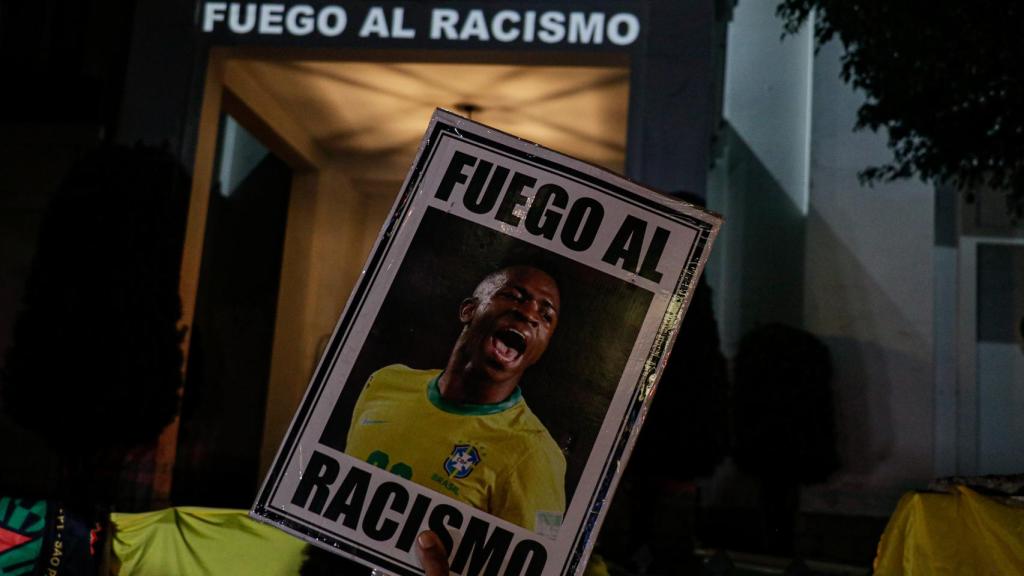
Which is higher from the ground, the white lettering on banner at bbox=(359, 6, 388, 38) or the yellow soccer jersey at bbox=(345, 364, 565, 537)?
the white lettering on banner at bbox=(359, 6, 388, 38)

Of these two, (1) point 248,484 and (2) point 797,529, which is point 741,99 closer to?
(2) point 797,529

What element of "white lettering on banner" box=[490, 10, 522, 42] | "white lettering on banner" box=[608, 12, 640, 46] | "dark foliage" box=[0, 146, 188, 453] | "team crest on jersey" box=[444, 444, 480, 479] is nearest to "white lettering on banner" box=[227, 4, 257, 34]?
"dark foliage" box=[0, 146, 188, 453]

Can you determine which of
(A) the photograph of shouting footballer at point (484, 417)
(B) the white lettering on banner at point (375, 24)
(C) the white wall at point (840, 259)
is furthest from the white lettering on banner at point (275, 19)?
(A) the photograph of shouting footballer at point (484, 417)

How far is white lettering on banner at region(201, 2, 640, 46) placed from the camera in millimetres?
7902

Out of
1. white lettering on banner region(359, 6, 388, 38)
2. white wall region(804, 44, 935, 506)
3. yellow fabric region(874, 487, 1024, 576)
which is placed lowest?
yellow fabric region(874, 487, 1024, 576)

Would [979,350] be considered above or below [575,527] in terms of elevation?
above

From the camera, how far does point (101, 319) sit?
24.2ft

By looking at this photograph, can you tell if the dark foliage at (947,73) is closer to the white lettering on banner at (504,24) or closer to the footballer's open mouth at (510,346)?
the white lettering on banner at (504,24)

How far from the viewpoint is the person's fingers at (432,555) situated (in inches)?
76.5

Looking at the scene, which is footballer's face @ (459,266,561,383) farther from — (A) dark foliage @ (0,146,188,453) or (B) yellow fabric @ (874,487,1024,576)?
(A) dark foliage @ (0,146,188,453)

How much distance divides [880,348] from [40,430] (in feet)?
25.3

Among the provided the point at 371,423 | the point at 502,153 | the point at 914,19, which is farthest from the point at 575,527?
the point at 914,19

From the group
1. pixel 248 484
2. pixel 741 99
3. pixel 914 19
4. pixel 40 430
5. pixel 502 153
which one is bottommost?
pixel 248 484

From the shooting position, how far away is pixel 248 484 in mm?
11336
